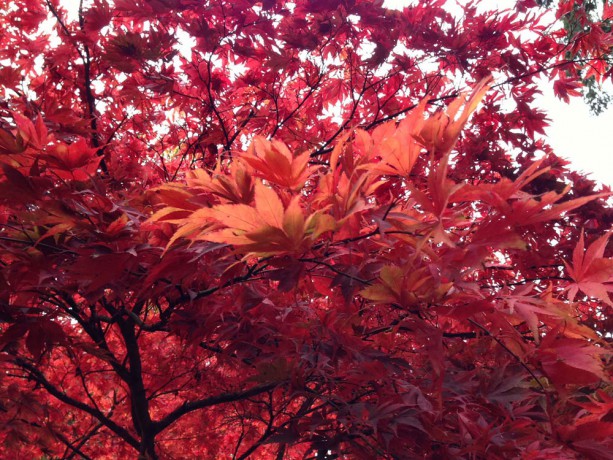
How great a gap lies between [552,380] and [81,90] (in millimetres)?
3374

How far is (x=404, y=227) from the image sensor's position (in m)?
1.08

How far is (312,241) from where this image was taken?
0.98 meters

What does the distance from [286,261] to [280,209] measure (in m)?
0.28

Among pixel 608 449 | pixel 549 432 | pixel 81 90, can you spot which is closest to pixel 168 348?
pixel 81 90

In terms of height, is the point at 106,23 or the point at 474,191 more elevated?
the point at 106,23

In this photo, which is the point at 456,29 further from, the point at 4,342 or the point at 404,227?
the point at 4,342

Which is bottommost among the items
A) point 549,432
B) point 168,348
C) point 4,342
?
point 549,432

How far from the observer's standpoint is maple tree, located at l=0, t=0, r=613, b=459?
108cm

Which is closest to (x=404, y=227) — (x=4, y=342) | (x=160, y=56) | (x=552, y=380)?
(x=552, y=380)

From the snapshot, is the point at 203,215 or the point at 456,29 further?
the point at 456,29

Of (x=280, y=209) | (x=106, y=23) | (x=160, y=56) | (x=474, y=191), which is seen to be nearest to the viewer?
(x=280, y=209)

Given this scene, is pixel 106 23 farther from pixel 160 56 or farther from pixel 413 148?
pixel 413 148

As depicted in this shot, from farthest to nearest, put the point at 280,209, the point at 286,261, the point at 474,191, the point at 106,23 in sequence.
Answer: the point at 106,23, the point at 286,261, the point at 474,191, the point at 280,209

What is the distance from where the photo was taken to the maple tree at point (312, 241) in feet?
3.55
